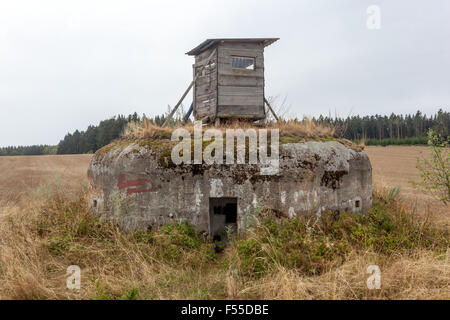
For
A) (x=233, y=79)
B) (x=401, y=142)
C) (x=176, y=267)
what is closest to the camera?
(x=176, y=267)

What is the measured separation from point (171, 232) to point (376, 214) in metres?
3.83

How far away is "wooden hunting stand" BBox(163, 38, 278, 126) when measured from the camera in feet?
23.8

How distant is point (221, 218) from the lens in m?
5.62

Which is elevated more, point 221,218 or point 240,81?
point 240,81

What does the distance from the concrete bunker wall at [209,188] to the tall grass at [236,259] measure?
0.76ft

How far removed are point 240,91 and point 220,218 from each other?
131 inches

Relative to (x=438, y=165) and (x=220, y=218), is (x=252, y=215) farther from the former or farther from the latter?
(x=438, y=165)

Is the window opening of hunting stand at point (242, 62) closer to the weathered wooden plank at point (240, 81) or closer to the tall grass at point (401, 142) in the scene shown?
the weathered wooden plank at point (240, 81)

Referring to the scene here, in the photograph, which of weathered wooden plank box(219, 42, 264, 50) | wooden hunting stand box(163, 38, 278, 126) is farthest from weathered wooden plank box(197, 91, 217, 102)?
weathered wooden plank box(219, 42, 264, 50)

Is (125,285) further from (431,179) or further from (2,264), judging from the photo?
(431,179)

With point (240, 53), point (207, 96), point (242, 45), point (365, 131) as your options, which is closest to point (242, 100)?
point (207, 96)

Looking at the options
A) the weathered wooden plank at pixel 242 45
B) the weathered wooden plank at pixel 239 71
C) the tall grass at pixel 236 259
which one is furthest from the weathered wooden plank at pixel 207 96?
the tall grass at pixel 236 259

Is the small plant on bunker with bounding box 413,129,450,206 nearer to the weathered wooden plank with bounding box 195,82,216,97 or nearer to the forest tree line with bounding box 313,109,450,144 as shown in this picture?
the weathered wooden plank with bounding box 195,82,216,97

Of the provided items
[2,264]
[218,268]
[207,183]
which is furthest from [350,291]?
[2,264]
